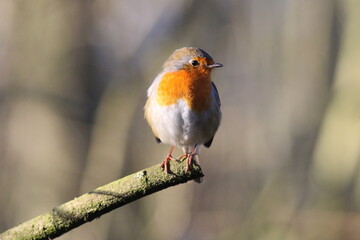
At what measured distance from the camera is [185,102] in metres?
3.50

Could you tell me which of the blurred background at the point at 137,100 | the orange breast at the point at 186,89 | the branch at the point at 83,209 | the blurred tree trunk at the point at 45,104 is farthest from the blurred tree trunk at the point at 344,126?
the blurred tree trunk at the point at 45,104

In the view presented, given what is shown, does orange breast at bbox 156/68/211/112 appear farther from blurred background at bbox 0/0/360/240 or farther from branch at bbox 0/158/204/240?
blurred background at bbox 0/0/360/240

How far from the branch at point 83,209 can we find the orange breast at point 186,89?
50.9 inches

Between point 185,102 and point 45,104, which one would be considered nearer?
point 185,102

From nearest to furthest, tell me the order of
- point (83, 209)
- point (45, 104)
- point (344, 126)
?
1. point (83, 209)
2. point (344, 126)
3. point (45, 104)

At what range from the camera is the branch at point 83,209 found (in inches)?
83.7

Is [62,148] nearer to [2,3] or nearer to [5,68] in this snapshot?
[5,68]

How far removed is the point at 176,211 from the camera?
6.16 metres

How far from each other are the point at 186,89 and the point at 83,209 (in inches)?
60.5

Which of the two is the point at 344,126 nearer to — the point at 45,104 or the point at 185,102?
the point at 185,102

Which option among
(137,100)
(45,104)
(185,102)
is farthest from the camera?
(45,104)

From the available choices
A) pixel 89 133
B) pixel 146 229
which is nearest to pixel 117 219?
pixel 146 229

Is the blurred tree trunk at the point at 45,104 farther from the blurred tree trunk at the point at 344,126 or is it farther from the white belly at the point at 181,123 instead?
the blurred tree trunk at the point at 344,126

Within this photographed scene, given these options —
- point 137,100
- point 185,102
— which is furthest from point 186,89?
point 137,100
